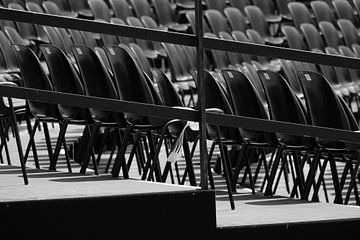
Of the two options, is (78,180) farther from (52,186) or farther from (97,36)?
(97,36)

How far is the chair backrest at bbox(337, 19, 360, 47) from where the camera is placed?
10.1 metres

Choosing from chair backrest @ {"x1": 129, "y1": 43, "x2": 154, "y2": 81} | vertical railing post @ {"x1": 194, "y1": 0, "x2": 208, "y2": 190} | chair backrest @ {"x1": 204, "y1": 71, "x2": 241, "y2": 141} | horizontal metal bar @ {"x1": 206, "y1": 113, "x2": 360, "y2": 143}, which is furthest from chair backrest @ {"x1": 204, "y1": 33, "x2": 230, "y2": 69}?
vertical railing post @ {"x1": 194, "y1": 0, "x2": 208, "y2": 190}

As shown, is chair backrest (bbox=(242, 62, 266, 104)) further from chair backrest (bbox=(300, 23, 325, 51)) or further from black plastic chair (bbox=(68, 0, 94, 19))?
black plastic chair (bbox=(68, 0, 94, 19))

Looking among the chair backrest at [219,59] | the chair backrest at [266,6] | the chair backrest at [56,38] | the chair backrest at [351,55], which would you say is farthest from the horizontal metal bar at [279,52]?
the chair backrest at [266,6]

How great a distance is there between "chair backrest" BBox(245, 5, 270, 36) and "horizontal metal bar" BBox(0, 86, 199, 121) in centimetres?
701

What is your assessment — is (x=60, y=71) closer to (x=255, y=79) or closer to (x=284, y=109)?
(x=284, y=109)

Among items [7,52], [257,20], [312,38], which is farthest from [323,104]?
[257,20]

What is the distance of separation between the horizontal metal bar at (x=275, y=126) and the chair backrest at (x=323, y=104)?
100 cm

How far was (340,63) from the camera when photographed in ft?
13.1

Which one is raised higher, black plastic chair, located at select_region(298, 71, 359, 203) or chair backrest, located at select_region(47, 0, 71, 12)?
black plastic chair, located at select_region(298, 71, 359, 203)

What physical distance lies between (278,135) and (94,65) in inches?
40.7

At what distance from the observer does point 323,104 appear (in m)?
5.10

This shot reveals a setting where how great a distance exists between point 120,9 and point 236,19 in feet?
4.02

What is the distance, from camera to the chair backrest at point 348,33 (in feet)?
33.2
